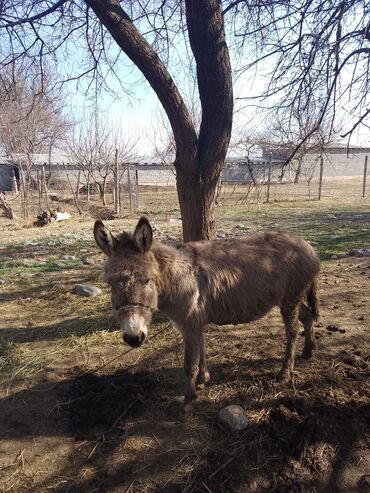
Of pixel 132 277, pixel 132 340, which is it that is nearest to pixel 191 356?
pixel 132 340

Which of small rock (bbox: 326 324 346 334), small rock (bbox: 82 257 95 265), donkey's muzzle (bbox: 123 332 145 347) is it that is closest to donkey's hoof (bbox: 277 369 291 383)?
small rock (bbox: 326 324 346 334)

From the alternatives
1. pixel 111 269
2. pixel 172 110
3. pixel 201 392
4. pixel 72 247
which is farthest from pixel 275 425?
pixel 72 247

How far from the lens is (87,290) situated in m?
6.29

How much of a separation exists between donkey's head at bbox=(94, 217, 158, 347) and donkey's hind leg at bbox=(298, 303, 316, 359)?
1.82 metres

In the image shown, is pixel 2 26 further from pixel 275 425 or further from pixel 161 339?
pixel 275 425

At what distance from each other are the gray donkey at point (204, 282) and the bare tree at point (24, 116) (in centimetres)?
503

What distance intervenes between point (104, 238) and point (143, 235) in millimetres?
320

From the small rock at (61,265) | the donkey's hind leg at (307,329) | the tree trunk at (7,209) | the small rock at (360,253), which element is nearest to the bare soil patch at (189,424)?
the donkey's hind leg at (307,329)

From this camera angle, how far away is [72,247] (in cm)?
1014

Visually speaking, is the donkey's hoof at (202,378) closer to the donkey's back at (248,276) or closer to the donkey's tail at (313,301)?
the donkey's back at (248,276)

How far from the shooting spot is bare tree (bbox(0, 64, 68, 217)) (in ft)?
24.2

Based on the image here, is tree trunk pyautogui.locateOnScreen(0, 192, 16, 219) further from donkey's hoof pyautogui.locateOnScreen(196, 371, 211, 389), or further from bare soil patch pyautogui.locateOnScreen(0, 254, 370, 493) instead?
donkey's hoof pyautogui.locateOnScreen(196, 371, 211, 389)

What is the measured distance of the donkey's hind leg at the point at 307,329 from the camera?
4102 mm

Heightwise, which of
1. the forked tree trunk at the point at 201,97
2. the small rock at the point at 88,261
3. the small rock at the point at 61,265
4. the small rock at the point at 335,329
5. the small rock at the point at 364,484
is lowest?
the small rock at the point at 364,484
